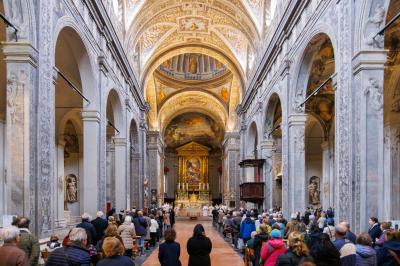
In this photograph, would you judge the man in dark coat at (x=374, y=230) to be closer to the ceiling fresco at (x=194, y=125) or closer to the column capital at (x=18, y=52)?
the column capital at (x=18, y=52)

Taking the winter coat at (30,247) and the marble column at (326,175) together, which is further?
the marble column at (326,175)

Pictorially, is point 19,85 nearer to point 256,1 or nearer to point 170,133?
point 256,1

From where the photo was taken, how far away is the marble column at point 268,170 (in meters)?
22.0

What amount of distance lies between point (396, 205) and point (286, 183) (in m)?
3.48

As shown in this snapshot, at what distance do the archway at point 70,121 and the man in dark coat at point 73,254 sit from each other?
7657mm

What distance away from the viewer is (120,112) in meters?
22.2

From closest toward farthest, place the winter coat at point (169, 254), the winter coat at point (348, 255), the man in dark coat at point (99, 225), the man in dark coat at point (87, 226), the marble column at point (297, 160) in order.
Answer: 1. the winter coat at point (348, 255)
2. the winter coat at point (169, 254)
3. the man in dark coat at point (87, 226)
4. the man in dark coat at point (99, 225)
5. the marble column at point (297, 160)

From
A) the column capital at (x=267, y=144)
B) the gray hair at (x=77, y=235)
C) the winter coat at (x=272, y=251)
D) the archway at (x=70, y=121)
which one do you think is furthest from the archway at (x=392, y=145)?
the gray hair at (x=77, y=235)

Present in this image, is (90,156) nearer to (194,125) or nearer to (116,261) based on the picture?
(116,261)

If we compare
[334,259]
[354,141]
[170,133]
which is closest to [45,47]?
[354,141]

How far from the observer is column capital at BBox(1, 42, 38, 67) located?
9.28 m

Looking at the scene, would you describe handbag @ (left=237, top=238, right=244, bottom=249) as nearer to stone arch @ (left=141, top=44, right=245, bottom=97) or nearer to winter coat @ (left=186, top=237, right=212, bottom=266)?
winter coat @ (left=186, top=237, right=212, bottom=266)

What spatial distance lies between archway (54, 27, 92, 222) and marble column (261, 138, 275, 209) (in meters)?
7.60

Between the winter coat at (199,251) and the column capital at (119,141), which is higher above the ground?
the column capital at (119,141)
